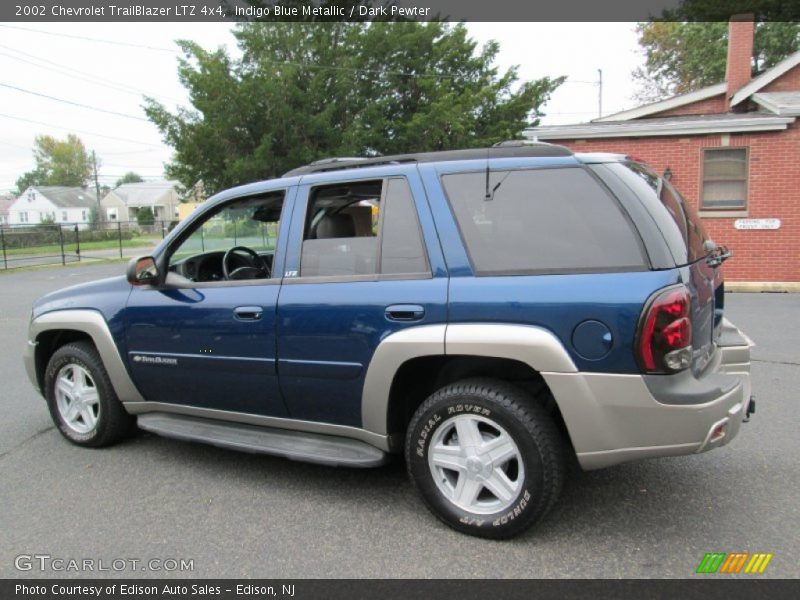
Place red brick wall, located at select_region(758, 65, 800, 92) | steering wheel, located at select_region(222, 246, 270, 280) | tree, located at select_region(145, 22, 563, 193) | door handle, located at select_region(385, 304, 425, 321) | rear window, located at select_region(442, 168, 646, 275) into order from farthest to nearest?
tree, located at select_region(145, 22, 563, 193) < red brick wall, located at select_region(758, 65, 800, 92) < steering wheel, located at select_region(222, 246, 270, 280) < door handle, located at select_region(385, 304, 425, 321) < rear window, located at select_region(442, 168, 646, 275)

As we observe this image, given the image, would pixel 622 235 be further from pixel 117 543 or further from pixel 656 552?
pixel 117 543

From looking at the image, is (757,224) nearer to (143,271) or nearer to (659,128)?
(659,128)

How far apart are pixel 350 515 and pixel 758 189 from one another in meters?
11.9

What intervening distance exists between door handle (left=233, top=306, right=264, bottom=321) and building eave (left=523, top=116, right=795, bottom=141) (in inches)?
416

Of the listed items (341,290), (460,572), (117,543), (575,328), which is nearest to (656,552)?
(460,572)

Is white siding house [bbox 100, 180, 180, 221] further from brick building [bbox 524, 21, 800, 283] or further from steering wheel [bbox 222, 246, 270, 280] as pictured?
steering wheel [bbox 222, 246, 270, 280]

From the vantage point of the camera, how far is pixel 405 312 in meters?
3.07

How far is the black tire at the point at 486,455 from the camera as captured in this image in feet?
9.31

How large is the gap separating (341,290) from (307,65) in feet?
60.2

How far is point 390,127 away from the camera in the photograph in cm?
2089

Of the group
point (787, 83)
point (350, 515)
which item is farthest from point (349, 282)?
point (787, 83)

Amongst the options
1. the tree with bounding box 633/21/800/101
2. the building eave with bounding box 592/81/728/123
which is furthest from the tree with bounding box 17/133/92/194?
the building eave with bounding box 592/81/728/123

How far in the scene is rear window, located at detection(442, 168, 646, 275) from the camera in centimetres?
281

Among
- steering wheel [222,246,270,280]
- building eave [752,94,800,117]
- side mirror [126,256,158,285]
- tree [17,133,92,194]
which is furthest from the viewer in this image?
tree [17,133,92,194]
